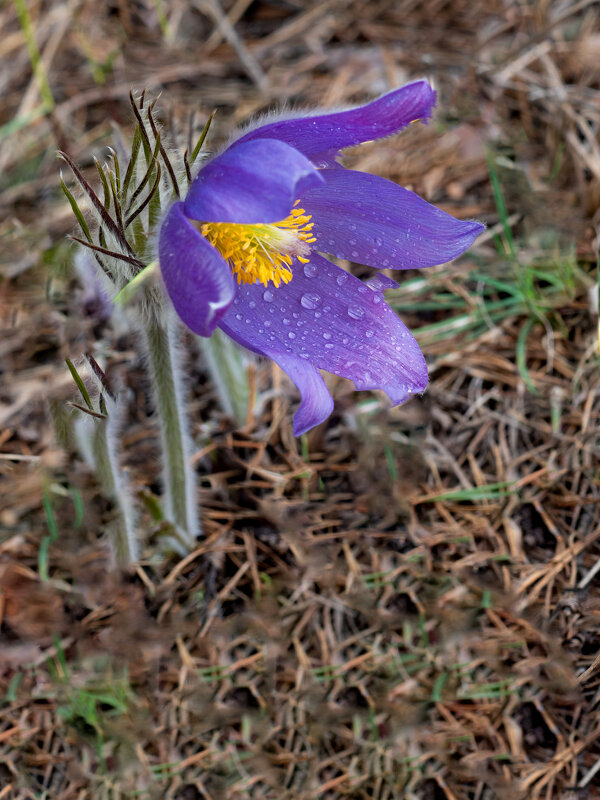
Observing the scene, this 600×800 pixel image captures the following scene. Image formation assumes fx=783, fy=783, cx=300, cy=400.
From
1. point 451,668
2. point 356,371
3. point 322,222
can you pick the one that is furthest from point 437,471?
point 322,222

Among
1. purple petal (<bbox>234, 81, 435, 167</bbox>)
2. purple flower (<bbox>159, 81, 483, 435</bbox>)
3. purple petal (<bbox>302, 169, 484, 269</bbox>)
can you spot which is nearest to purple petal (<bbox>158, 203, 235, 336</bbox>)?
purple flower (<bbox>159, 81, 483, 435</bbox>)

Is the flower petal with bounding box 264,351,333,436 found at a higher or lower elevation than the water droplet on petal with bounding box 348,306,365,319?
higher

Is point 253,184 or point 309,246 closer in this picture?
point 253,184

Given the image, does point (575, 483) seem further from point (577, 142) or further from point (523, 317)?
point (577, 142)

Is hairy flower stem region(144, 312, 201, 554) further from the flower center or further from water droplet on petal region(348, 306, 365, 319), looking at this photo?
water droplet on petal region(348, 306, 365, 319)

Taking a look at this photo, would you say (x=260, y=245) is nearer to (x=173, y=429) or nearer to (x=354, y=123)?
(x=354, y=123)

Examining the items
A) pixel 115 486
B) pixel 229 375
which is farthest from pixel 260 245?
pixel 115 486

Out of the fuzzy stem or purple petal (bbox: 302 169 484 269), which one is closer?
purple petal (bbox: 302 169 484 269)
